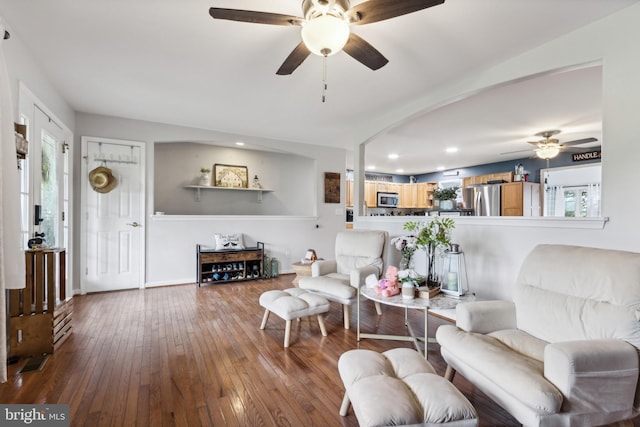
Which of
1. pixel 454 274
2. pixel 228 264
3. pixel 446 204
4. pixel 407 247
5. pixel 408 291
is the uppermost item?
pixel 446 204

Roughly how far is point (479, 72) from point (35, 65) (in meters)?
4.02

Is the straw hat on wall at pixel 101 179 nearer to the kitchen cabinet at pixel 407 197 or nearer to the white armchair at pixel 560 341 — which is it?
the white armchair at pixel 560 341

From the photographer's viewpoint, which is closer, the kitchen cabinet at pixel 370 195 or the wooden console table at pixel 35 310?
the wooden console table at pixel 35 310

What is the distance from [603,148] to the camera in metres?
2.09

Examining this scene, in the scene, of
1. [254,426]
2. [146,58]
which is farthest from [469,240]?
[146,58]

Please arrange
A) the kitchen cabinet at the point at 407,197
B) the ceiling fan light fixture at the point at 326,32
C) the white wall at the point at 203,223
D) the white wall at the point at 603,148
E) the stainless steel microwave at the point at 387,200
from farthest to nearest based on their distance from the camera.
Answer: the kitchen cabinet at the point at 407,197 → the stainless steel microwave at the point at 387,200 → the white wall at the point at 203,223 → the white wall at the point at 603,148 → the ceiling fan light fixture at the point at 326,32

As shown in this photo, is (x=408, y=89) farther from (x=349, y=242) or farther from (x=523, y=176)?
(x=523, y=176)

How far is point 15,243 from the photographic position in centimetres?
179

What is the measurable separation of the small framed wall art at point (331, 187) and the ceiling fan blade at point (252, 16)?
4.23m

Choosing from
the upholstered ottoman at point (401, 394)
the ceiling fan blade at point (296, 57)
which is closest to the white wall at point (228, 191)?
the ceiling fan blade at point (296, 57)

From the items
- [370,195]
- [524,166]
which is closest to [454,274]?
[524,166]

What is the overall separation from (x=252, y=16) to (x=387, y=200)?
7.05 meters

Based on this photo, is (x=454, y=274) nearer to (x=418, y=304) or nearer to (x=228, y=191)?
(x=418, y=304)

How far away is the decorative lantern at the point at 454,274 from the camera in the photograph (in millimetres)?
2479
